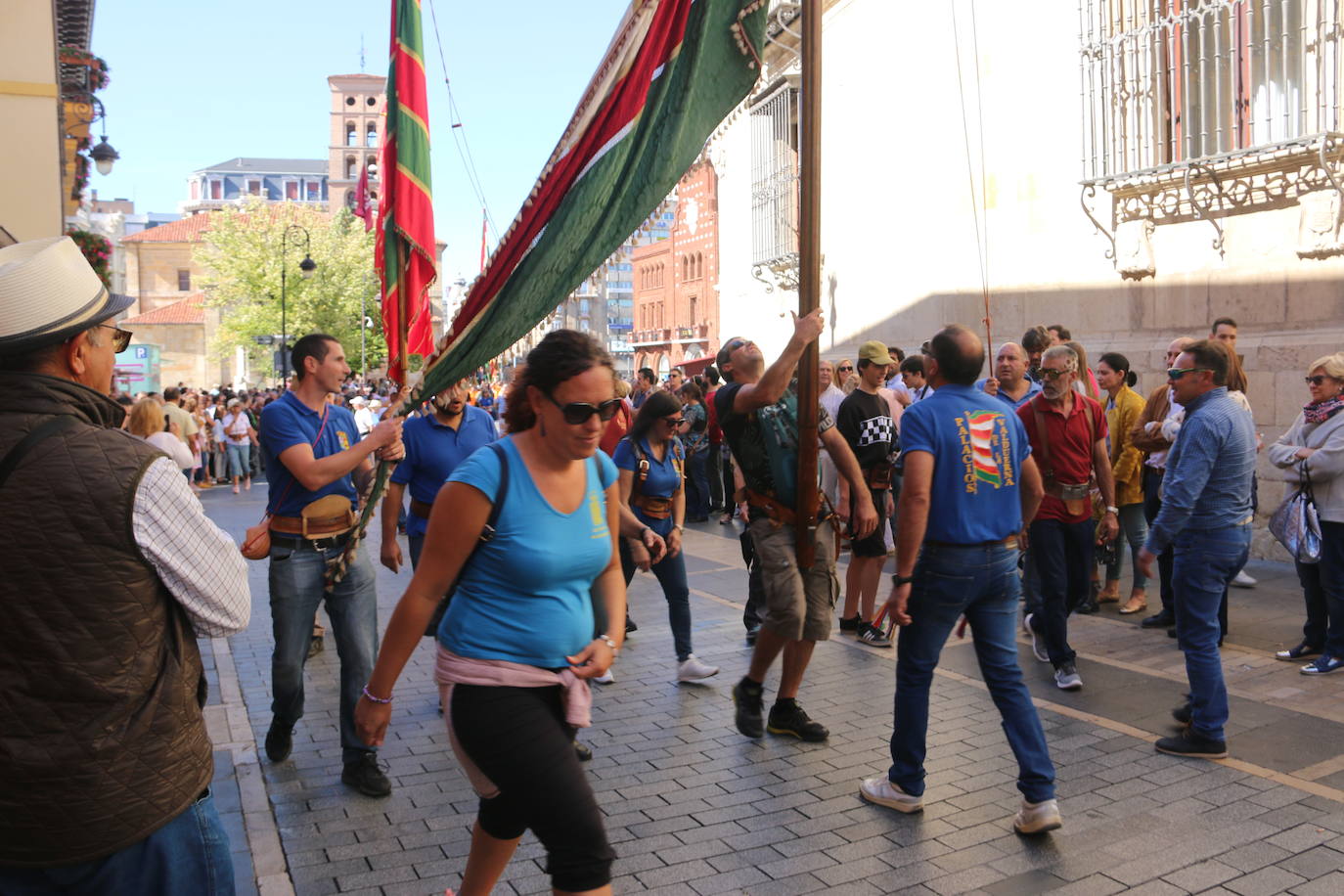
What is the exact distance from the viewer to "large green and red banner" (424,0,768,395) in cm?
433

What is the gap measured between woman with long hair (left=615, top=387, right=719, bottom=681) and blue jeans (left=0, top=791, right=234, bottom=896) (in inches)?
176

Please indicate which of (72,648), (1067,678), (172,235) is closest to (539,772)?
(72,648)

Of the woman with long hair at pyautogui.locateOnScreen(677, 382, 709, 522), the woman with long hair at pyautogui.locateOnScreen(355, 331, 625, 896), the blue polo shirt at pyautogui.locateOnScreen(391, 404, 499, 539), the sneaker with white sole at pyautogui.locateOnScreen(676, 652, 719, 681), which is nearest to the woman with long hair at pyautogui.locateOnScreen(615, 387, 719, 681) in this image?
the sneaker with white sole at pyautogui.locateOnScreen(676, 652, 719, 681)

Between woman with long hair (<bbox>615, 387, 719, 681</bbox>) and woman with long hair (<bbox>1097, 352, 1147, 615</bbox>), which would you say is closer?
woman with long hair (<bbox>615, 387, 719, 681</bbox>)

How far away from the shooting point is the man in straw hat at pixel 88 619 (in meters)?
2.17

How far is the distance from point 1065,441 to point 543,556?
15.4 ft

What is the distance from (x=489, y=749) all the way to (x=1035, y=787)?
2431 mm

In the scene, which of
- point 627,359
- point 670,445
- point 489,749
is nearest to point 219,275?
point 627,359

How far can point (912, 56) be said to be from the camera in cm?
1513

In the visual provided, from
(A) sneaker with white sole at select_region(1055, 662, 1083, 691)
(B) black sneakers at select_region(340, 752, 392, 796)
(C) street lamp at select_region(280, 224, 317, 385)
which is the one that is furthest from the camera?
(C) street lamp at select_region(280, 224, 317, 385)

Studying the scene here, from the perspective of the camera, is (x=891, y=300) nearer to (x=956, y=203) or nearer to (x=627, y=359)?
(x=956, y=203)

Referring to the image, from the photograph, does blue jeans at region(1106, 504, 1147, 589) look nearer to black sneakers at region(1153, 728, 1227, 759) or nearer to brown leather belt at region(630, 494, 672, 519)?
black sneakers at region(1153, 728, 1227, 759)

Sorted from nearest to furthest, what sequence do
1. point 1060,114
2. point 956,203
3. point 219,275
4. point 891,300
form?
point 1060,114
point 956,203
point 891,300
point 219,275

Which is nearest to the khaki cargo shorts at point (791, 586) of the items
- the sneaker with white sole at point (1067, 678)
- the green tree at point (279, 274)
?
the sneaker with white sole at point (1067, 678)
